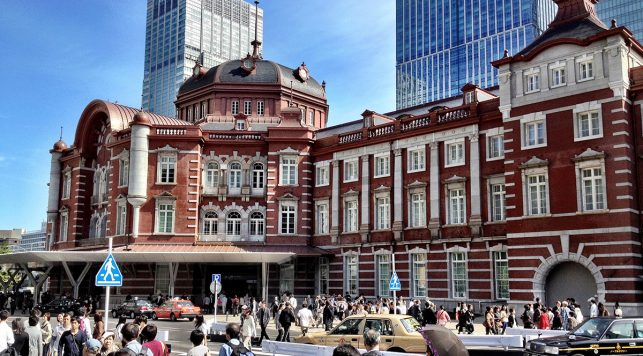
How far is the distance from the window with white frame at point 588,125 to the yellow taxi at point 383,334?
62.9ft

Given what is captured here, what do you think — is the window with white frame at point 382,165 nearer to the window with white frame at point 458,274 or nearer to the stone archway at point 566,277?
the window with white frame at point 458,274

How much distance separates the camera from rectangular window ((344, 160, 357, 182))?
46.7 meters

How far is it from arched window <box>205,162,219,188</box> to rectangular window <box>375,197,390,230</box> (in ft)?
40.9

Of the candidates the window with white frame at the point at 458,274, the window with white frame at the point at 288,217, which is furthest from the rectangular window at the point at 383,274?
the window with white frame at the point at 288,217

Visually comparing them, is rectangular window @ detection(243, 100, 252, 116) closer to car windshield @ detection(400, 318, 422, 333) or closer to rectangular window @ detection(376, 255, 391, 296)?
rectangular window @ detection(376, 255, 391, 296)

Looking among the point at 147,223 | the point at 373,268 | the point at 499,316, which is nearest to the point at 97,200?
the point at 147,223

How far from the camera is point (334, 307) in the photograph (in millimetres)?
36844

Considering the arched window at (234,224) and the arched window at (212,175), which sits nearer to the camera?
the arched window at (234,224)

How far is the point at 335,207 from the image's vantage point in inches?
1854

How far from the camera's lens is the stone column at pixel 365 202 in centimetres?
4459

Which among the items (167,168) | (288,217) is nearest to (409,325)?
(288,217)

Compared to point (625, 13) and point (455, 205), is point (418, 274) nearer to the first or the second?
point (455, 205)

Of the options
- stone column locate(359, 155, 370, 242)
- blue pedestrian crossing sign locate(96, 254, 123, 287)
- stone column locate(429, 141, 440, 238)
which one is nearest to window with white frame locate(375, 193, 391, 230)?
stone column locate(359, 155, 370, 242)

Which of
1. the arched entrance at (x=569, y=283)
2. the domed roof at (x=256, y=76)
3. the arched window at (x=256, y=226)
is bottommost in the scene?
the arched entrance at (x=569, y=283)
